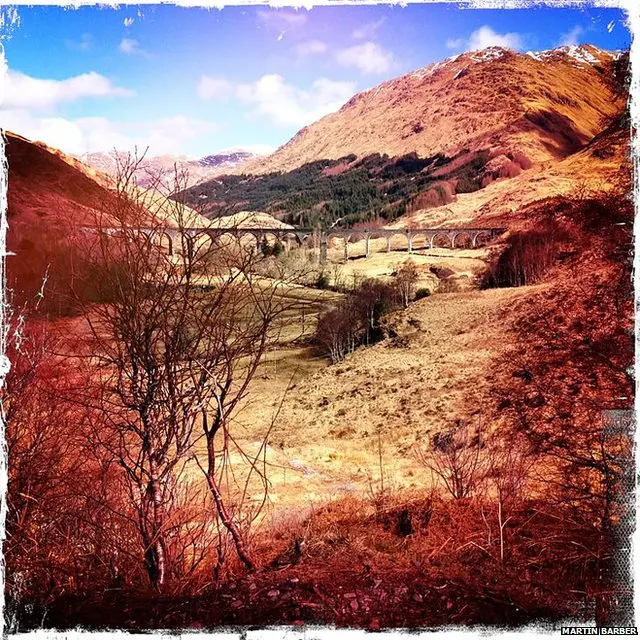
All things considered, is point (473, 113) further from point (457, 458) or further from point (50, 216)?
point (50, 216)

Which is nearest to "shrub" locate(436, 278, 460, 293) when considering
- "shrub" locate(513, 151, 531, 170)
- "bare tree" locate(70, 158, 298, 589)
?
"bare tree" locate(70, 158, 298, 589)

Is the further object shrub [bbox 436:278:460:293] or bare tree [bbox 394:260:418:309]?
shrub [bbox 436:278:460:293]

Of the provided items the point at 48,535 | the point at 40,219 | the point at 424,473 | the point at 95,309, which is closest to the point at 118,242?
the point at 95,309

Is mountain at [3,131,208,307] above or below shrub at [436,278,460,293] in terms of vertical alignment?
below

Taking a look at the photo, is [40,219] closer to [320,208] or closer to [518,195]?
[518,195]

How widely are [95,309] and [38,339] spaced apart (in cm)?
213

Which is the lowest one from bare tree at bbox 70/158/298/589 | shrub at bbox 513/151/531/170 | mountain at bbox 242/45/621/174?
bare tree at bbox 70/158/298/589

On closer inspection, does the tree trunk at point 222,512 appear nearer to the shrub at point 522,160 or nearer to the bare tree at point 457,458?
the bare tree at point 457,458

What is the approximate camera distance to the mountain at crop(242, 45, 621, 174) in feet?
353

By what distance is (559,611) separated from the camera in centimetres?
281

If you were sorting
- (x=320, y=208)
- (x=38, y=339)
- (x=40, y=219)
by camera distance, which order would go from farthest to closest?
(x=320, y=208), (x=38, y=339), (x=40, y=219)

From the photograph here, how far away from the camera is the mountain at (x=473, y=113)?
10762 cm

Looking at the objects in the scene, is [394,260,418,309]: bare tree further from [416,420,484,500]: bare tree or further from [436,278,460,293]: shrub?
[416,420,484,500]: bare tree

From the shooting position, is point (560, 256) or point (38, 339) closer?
point (38, 339)
